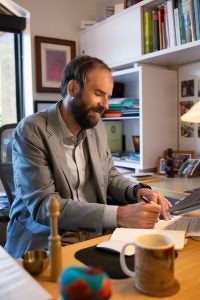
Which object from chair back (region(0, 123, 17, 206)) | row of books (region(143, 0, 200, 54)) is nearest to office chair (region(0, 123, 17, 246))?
chair back (region(0, 123, 17, 206))

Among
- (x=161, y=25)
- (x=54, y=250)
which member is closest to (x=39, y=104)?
(x=161, y=25)

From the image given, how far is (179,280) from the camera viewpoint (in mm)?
773

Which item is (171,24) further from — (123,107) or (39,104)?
(39,104)

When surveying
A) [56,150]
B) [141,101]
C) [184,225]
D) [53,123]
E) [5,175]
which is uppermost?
[141,101]

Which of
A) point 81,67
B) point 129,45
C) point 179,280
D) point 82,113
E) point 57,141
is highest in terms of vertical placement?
point 129,45

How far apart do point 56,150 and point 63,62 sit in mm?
1801

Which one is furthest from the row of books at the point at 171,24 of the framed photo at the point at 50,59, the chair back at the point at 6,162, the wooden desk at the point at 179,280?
the wooden desk at the point at 179,280

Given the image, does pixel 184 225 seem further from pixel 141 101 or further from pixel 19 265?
pixel 141 101

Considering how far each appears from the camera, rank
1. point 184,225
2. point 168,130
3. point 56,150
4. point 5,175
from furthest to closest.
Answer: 1. point 168,130
2. point 5,175
3. point 56,150
4. point 184,225

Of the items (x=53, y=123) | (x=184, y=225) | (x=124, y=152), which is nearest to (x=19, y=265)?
(x=184, y=225)

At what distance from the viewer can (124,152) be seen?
9.59 ft

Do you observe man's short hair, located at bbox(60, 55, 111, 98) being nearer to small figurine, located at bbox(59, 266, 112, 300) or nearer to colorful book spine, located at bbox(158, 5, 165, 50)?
colorful book spine, located at bbox(158, 5, 165, 50)

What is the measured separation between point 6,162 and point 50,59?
142 centimetres

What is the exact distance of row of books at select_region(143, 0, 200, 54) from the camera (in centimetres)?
207
